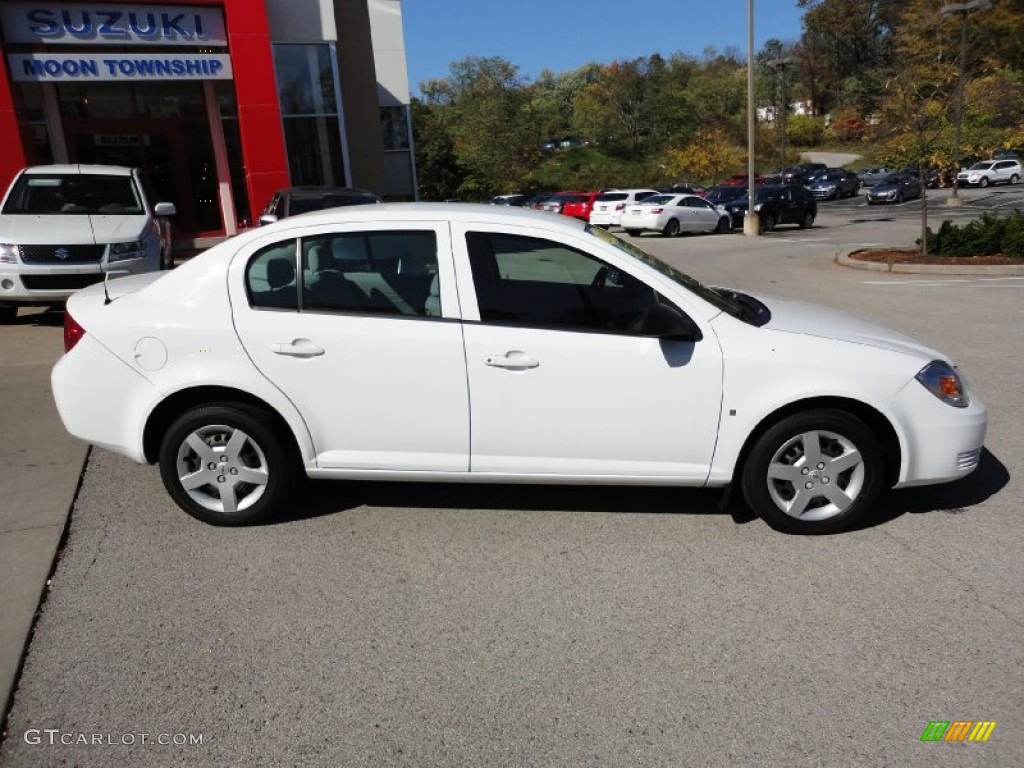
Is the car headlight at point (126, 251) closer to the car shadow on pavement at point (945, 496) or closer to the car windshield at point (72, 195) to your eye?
the car windshield at point (72, 195)

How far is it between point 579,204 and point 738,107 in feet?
182

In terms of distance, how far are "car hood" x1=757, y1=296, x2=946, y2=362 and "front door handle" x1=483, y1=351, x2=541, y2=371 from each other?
121cm

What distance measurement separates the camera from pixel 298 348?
3.88 meters

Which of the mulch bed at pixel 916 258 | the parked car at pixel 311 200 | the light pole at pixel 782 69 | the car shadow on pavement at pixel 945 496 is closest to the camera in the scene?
the car shadow on pavement at pixel 945 496

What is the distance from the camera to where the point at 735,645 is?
311 cm

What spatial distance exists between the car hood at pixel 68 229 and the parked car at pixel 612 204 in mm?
18652

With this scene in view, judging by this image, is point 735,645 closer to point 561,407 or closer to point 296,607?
point 561,407

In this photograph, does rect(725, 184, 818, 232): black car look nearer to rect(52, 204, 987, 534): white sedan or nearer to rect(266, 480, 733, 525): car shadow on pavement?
rect(266, 480, 733, 525): car shadow on pavement

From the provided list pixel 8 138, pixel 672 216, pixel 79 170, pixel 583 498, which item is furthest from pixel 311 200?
pixel 672 216

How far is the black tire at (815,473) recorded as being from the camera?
384 centimetres

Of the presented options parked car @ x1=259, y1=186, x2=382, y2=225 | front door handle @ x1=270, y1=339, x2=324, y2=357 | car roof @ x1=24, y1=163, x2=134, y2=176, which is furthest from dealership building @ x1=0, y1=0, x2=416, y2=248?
front door handle @ x1=270, y1=339, x2=324, y2=357

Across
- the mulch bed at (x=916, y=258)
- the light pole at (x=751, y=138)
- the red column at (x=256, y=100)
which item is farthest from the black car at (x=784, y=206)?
the red column at (x=256, y=100)

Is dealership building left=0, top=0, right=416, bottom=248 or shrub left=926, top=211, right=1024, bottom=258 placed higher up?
dealership building left=0, top=0, right=416, bottom=248

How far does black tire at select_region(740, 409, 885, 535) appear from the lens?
384 cm
